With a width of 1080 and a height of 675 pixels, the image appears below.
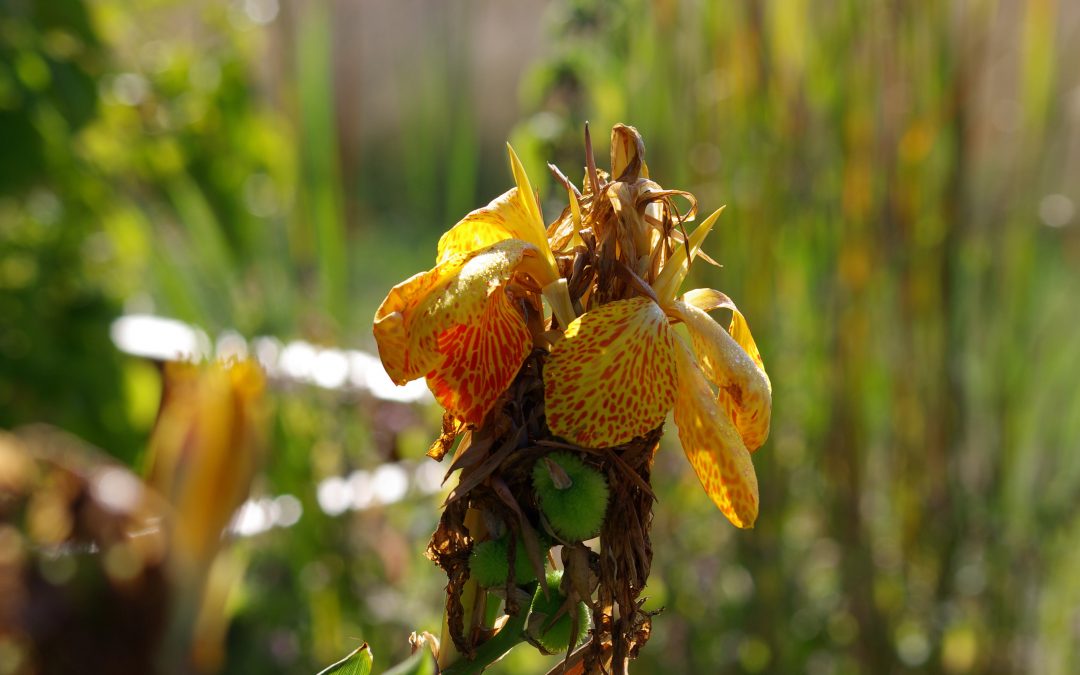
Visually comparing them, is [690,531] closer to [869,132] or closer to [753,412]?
[869,132]

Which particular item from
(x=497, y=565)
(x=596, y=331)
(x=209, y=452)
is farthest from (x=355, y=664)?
(x=209, y=452)

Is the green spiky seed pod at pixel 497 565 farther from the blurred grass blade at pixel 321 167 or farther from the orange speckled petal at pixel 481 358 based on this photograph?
the blurred grass blade at pixel 321 167

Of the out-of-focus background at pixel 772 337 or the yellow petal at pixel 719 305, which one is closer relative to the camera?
the yellow petal at pixel 719 305

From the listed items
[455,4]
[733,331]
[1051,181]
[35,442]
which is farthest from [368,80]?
[733,331]

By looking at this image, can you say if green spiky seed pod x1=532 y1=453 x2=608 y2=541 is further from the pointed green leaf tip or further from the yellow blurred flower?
the yellow blurred flower

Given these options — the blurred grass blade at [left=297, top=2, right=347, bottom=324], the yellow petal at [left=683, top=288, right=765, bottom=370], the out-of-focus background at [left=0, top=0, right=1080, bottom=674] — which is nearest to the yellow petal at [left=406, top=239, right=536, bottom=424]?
the yellow petal at [left=683, top=288, right=765, bottom=370]

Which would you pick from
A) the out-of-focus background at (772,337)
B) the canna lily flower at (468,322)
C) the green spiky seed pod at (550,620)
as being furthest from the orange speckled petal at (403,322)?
the out-of-focus background at (772,337)

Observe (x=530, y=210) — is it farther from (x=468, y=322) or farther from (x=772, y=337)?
(x=772, y=337)
